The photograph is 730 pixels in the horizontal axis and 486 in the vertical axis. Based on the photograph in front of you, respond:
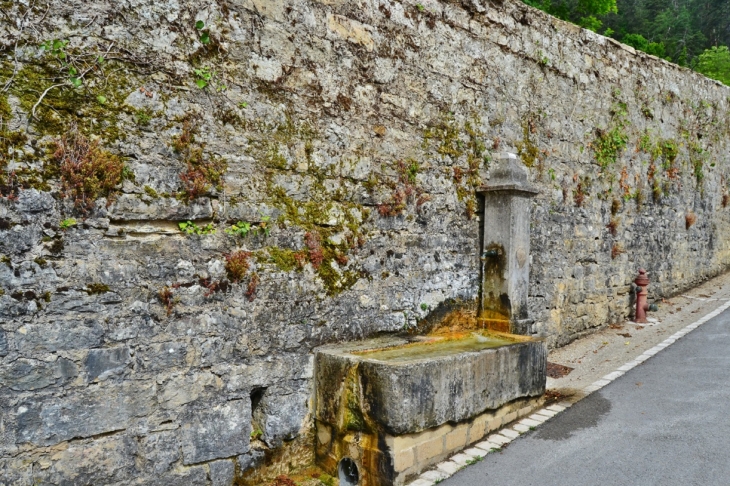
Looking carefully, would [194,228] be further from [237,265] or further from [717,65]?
[717,65]

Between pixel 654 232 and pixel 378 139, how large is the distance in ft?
21.2

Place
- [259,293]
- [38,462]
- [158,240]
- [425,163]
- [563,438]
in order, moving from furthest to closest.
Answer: [425,163] < [563,438] < [259,293] < [158,240] < [38,462]

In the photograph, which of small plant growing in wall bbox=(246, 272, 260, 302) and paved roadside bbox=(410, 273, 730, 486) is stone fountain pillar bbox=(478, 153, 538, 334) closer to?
paved roadside bbox=(410, 273, 730, 486)

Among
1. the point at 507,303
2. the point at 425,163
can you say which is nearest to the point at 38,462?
the point at 425,163

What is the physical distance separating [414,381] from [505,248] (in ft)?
7.79

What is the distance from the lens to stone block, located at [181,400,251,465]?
379 centimetres

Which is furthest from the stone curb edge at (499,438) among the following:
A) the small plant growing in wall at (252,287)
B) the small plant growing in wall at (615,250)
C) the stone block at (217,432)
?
the small plant growing in wall at (615,250)

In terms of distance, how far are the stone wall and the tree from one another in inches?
736

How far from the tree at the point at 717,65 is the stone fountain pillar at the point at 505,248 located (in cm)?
1941

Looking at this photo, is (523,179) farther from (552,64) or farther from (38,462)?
(38,462)

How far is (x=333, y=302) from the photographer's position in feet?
15.4

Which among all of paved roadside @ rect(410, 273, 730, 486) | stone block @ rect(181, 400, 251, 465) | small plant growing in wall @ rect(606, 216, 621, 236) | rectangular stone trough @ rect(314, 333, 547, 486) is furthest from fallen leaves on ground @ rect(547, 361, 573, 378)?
stone block @ rect(181, 400, 251, 465)

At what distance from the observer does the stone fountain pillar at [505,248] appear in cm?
598

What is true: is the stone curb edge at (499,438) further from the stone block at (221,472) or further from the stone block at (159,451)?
the stone block at (159,451)
